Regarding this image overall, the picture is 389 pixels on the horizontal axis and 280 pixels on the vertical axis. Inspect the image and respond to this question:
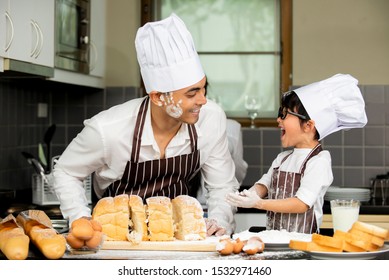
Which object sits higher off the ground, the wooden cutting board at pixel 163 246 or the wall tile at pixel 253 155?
the wall tile at pixel 253 155

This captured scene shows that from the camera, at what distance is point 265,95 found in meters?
4.10

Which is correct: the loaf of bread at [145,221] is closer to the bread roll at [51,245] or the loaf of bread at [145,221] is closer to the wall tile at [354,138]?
the bread roll at [51,245]

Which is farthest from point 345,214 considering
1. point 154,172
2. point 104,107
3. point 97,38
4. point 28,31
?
point 104,107

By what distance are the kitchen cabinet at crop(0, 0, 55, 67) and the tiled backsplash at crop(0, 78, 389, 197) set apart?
61 cm

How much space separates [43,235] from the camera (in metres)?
1.68

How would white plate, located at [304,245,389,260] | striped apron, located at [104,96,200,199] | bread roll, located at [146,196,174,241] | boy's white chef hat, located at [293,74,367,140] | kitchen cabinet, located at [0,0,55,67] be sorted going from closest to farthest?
white plate, located at [304,245,389,260] < bread roll, located at [146,196,174,241] < boy's white chef hat, located at [293,74,367,140] < striped apron, located at [104,96,200,199] < kitchen cabinet, located at [0,0,55,67]

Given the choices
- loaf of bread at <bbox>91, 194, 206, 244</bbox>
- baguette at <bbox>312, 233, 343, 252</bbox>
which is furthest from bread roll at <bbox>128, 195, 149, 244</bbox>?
baguette at <bbox>312, 233, 343, 252</bbox>

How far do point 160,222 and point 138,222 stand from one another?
0.06m

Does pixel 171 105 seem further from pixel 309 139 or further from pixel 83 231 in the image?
pixel 83 231

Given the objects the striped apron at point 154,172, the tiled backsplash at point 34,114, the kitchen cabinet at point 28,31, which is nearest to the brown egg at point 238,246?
the striped apron at point 154,172

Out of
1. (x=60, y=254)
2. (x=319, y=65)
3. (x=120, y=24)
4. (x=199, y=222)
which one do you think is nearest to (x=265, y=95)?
(x=319, y=65)

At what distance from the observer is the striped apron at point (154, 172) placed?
227cm

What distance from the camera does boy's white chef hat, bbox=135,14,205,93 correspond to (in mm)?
2105

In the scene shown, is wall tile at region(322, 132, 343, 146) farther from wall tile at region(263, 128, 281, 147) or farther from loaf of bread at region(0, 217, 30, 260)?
loaf of bread at region(0, 217, 30, 260)
